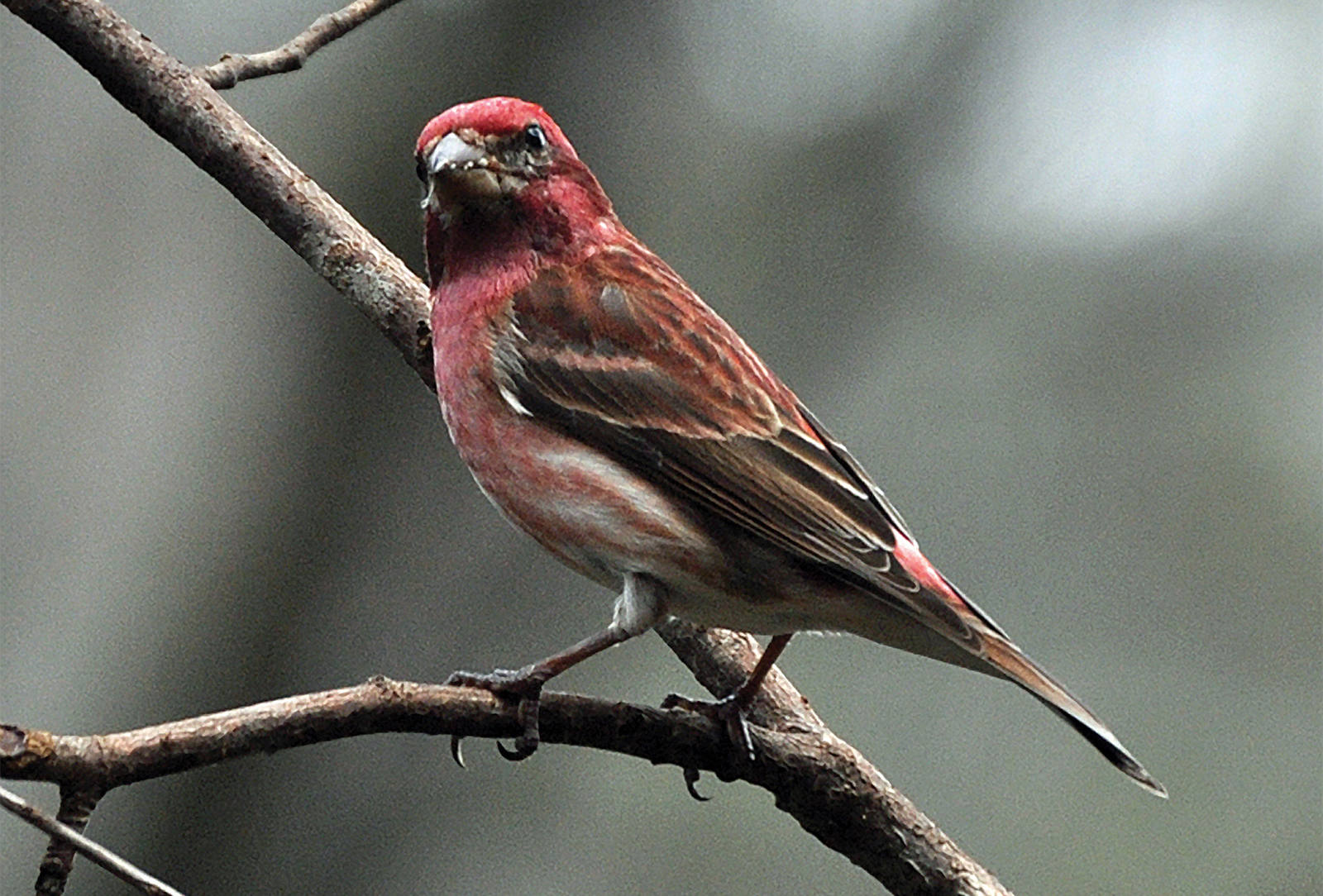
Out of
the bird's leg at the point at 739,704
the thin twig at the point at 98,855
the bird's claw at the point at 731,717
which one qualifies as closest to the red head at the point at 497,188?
the bird's leg at the point at 739,704

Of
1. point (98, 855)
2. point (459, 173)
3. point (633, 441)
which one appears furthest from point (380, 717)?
point (459, 173)

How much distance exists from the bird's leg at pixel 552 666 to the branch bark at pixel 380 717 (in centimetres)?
5

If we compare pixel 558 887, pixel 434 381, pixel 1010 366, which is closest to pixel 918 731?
pixel 558 887

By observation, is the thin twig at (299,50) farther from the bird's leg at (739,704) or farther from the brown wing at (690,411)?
the bird's leg at (739,704)

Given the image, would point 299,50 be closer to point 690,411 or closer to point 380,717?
point 690,411

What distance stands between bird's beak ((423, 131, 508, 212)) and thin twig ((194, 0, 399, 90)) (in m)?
0.47

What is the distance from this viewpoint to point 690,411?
507cm

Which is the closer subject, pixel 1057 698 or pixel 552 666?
pixel 552 666

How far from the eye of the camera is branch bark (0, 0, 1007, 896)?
341cm

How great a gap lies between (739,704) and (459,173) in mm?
1809

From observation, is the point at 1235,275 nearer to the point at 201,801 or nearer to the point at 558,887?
the point at 558,887

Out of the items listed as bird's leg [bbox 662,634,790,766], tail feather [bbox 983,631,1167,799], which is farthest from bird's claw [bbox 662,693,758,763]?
tail feather [bbox 983,631,1167,799]

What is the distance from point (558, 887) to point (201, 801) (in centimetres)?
184

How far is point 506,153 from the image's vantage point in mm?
5352
